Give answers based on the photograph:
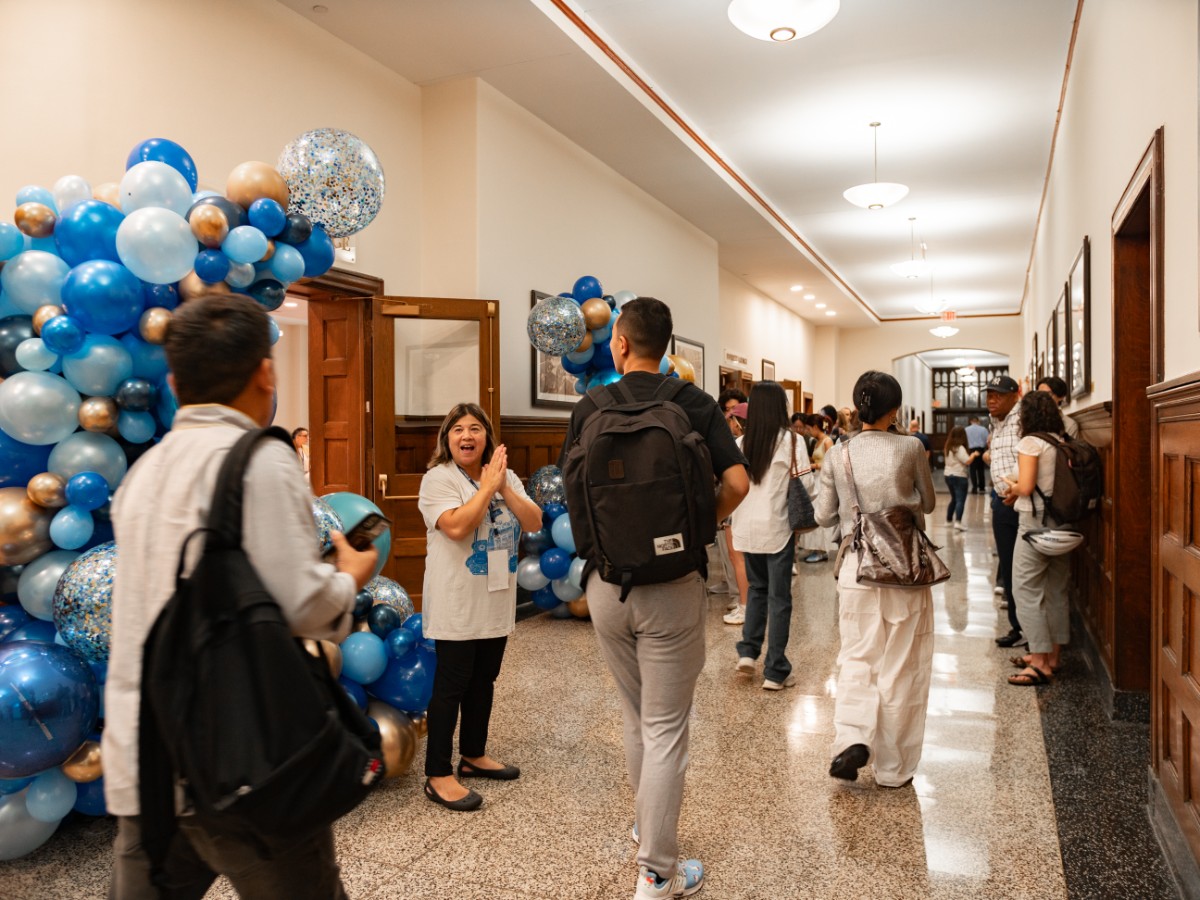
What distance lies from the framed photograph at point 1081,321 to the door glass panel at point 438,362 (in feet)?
12.7

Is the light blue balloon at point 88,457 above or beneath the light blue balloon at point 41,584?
above

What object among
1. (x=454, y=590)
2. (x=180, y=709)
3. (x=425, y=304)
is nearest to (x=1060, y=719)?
(x=454, y=590)

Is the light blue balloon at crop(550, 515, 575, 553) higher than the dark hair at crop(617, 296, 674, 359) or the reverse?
the reverse

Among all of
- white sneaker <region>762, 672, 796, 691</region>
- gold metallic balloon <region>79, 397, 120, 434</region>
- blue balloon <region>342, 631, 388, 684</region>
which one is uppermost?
gold metallic balloon <region>79, 397, 120, 434</region>

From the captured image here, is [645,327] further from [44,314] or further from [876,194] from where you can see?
[876,194]

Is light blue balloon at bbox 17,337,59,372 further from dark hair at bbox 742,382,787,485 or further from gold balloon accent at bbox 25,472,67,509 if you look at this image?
dark hair at bbox 742,382,787,485

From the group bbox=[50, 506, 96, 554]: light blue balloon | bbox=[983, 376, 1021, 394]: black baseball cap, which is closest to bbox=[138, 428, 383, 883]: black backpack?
bbox=[50, 506, 96, 554]: light blue balloon

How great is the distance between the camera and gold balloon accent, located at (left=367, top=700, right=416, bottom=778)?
3.09 m

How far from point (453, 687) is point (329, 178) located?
6.83ft

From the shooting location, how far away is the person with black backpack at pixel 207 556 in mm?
1329

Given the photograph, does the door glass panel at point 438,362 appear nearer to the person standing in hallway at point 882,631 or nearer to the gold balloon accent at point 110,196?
the gold balloon accent at point 110,196

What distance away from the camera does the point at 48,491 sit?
2.79 meters

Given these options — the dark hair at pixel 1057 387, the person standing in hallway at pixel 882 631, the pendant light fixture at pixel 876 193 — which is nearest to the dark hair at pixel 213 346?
the person standing in hallway at pixel 882 631

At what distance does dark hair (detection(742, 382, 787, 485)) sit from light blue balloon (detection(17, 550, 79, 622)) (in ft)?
9.52
